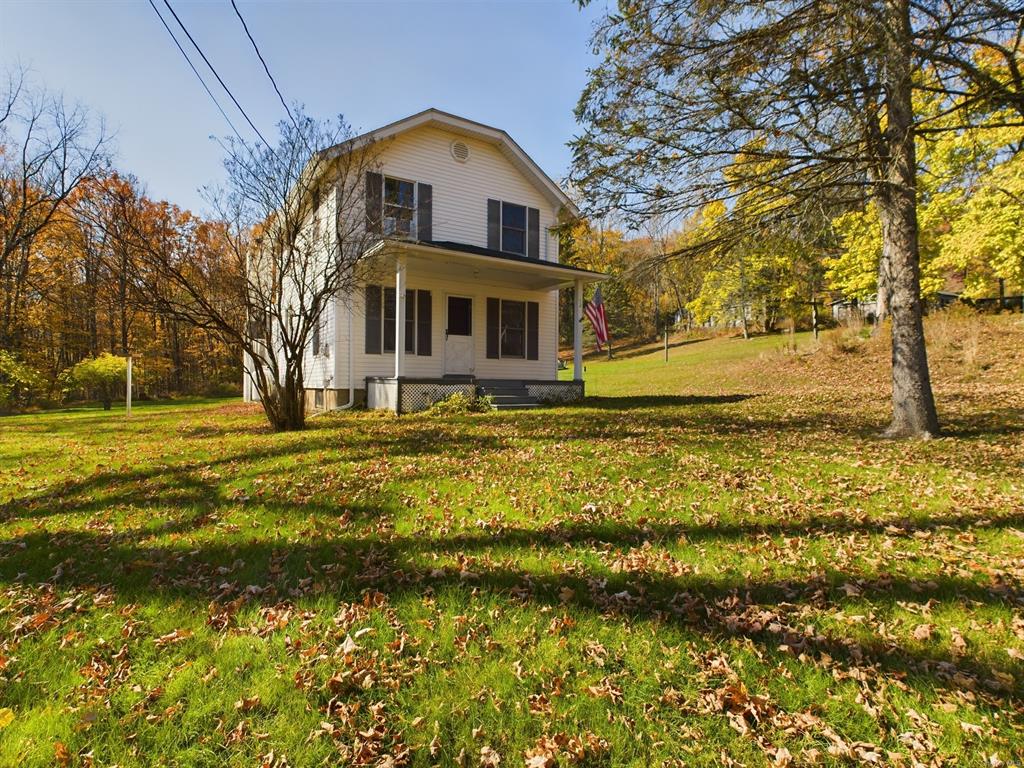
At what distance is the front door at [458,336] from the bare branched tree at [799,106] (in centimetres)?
733

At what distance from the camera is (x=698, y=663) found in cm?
251

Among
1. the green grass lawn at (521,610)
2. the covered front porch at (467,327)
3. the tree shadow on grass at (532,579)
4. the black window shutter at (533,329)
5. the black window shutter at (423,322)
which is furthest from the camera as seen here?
the black window shutter at (533,329)

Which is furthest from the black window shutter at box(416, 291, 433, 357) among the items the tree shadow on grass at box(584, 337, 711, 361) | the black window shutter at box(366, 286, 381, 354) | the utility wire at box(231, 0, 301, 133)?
the tree shadow on grass at box(584, 337, 711, 361)

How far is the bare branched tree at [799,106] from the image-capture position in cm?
557

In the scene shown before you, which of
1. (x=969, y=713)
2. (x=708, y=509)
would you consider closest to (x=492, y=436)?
(x=708, y=509)

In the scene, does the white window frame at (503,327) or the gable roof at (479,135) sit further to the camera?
the white window frame at (503,327)

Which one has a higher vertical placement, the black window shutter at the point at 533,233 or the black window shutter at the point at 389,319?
the black window shutter at the point at 533,233

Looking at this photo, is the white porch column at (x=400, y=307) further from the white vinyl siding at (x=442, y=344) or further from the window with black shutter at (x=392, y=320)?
the window with black shutter at (x=392, y=320)

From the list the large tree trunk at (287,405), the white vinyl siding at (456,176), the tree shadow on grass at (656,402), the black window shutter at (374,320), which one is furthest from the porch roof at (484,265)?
the tree shadow on grass at (656,402)

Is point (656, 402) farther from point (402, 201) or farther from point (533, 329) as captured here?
point (402, 201)

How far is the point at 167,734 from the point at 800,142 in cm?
870

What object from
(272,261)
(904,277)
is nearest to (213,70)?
(272,261)

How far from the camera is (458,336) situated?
13961 mm

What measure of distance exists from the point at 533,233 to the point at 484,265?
3.75m
